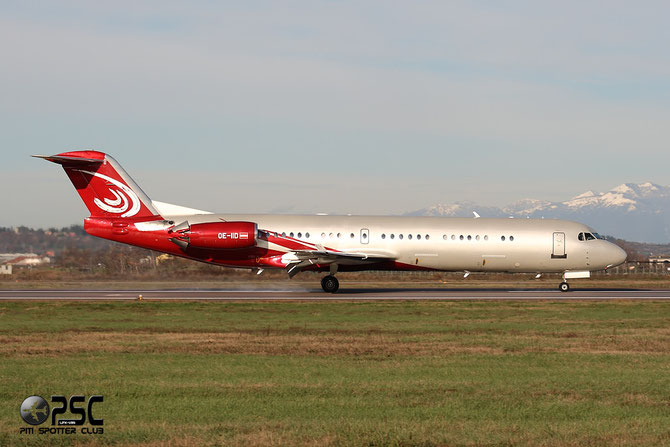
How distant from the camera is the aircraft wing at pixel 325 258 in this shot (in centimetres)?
3741

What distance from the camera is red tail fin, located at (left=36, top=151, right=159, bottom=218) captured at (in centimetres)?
3728

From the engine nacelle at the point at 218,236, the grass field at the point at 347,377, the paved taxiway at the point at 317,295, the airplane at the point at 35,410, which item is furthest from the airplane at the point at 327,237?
the airplane at the point at 35,410

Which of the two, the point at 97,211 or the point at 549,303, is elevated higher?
the point at 97,211

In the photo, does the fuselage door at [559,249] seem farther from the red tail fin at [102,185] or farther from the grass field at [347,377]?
the red tail fin at [102,185]

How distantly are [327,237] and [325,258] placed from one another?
4.32ft

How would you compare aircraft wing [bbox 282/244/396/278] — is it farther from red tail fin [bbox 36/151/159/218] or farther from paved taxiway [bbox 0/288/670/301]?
red tail fin [bbox 36/151/159/218]

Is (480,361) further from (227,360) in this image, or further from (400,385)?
(227,360)

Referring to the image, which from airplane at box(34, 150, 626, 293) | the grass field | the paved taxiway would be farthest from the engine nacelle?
the grass field

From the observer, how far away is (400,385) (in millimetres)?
13102

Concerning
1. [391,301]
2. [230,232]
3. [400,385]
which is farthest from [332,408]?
[230,232]

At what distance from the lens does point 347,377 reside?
1389 centimetres

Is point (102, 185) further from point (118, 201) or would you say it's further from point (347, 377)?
point (347, 377)

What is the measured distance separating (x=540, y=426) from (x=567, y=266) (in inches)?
1263

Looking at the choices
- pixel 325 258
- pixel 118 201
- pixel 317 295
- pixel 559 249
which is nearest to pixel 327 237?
pixel 325 258
